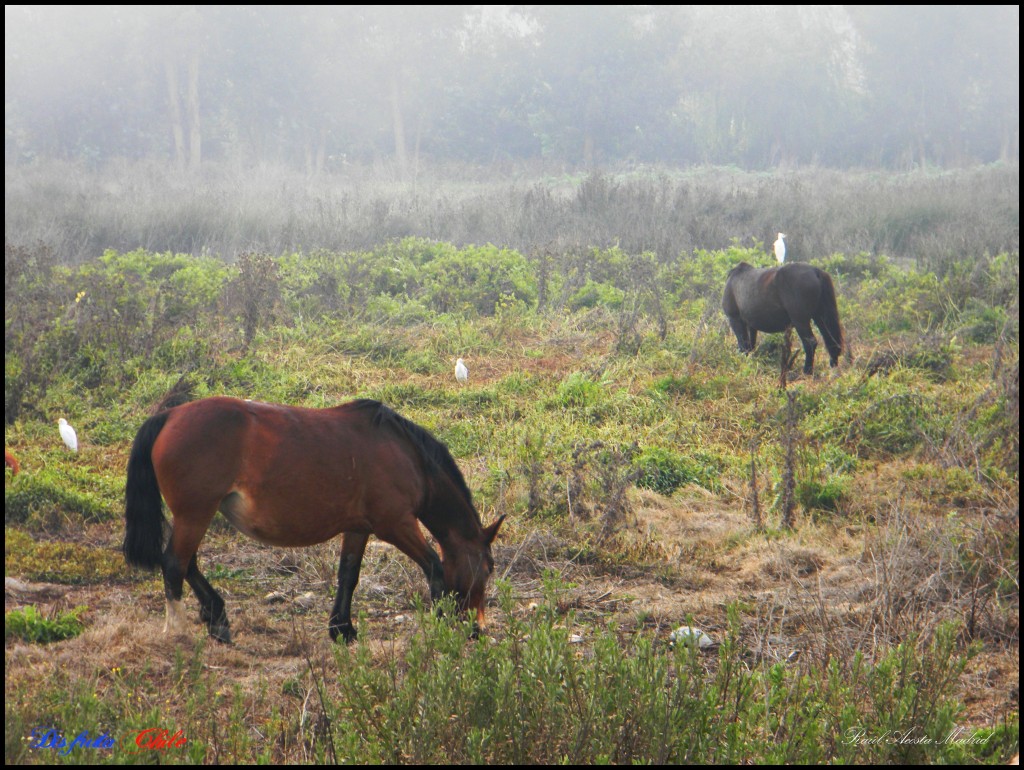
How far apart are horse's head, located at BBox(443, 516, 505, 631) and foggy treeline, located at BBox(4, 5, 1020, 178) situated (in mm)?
35535

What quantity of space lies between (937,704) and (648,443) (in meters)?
4.80

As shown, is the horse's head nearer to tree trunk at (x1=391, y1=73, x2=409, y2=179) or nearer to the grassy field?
the grassy field

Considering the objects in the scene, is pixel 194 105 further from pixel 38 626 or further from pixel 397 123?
pixel 38 626

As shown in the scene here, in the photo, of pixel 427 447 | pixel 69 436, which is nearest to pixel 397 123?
pixel 69 436

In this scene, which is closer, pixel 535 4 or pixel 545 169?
pixel 545 169

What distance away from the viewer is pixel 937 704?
338cm

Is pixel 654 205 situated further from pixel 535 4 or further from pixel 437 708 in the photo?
pixel 535 4

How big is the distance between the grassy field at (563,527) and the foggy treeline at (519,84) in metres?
28.9

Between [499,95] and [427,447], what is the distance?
4575cm

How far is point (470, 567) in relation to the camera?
477 centimetres

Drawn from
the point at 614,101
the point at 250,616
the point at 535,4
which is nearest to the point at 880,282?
the point at 250,616

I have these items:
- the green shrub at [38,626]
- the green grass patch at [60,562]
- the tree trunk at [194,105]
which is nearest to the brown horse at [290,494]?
the green shrub at [38,626]

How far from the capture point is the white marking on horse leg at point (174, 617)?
4.48m

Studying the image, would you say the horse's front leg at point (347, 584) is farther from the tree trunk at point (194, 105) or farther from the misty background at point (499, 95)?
the tree trunk at point (194, 105)
